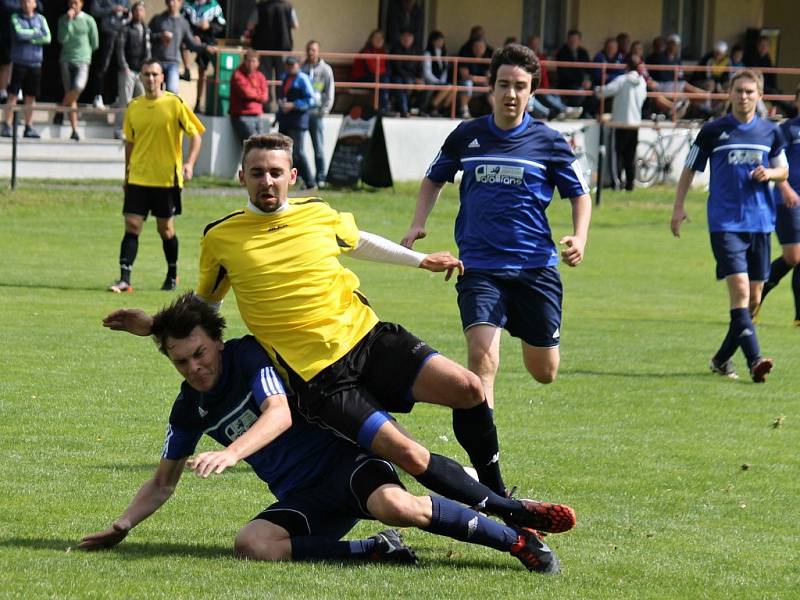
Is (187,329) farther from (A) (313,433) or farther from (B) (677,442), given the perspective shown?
(B) (677,442)

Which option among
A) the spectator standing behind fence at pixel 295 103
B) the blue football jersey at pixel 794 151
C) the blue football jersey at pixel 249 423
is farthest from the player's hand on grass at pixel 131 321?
the spectator standing behind fence at pixel 295 103

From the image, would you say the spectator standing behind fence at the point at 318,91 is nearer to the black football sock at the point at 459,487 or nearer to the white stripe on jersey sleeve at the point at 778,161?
the white stripe on jersey sleeve at the point at 778,161

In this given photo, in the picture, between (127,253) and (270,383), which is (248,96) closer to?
(127,253)

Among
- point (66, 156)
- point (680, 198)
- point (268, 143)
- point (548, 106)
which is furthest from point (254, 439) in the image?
point (548, 106)

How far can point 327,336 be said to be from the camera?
6578 mm

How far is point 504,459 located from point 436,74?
23.7 meters

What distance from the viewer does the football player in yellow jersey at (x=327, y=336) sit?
642 cm

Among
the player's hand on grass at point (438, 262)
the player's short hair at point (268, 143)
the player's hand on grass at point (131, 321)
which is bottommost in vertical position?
the player's hand on grass at point (131, 321)

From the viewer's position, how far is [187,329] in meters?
6.23

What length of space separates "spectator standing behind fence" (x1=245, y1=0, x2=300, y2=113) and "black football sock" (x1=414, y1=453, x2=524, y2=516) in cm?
2189

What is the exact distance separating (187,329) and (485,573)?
1.57 metres

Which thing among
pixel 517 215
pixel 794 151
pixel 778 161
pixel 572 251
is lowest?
pixel 572 251

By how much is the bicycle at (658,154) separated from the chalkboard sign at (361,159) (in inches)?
249

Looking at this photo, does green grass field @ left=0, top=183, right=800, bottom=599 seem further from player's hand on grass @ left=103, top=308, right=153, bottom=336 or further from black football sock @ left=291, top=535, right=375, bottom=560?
player's hand on grass @ left=103, top=308, right=153, bottom=336
